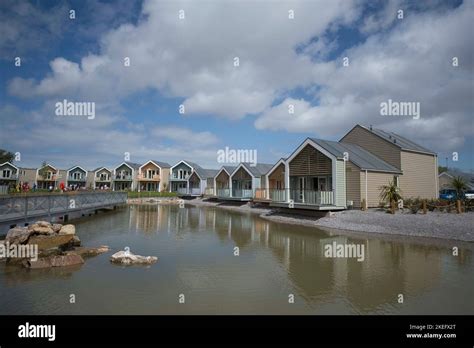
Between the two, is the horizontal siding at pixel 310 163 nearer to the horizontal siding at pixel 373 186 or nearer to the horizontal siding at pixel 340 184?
the horizontal siding at pixel 340 184

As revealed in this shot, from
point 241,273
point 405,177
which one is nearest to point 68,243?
point 241,273

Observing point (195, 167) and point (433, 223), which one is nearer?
point (433, 223)

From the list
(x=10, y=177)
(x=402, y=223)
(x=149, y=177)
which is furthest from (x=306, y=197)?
(x=10, y=177)

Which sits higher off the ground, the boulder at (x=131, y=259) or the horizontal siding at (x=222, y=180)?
the horizontal siding at (x=222, y=180)

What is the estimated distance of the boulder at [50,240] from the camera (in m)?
11.7

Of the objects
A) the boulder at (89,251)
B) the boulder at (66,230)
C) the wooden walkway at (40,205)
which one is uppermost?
the wooden walkway at (40,205)

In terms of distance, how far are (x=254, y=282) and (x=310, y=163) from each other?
53.9ft

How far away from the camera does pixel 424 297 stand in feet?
Result: 25.8

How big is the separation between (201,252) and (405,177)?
20.8 m

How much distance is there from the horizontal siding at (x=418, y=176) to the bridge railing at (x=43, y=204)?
2621 centimetres

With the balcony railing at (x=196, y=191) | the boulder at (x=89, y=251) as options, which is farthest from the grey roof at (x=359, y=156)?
the balcony railing at (x=196, y=191)

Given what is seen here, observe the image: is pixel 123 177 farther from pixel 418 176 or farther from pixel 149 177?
pixel 418 176
